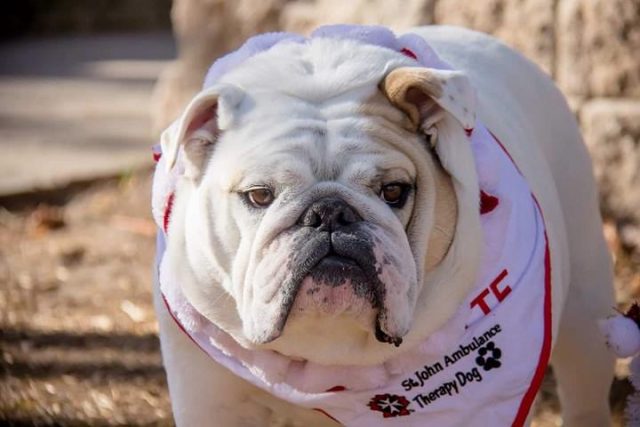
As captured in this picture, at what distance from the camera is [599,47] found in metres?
4.88

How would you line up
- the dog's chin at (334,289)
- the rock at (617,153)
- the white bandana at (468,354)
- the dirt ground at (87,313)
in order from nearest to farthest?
1. the dog's chin at (334,289)
2. the white bandana at (468,354)
3. the dirt ground at (87,313)
4. the rock at (617,153)

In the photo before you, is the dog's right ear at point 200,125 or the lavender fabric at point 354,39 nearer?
the dog's right ear at point 200,125

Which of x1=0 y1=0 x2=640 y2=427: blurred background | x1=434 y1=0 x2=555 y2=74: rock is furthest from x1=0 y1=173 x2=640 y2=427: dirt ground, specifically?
x1=434 y1=0 x2=555 y2=74: rock

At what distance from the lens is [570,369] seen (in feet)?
11.8

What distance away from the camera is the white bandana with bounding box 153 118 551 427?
2832 mm

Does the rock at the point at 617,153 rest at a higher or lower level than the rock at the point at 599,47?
lower

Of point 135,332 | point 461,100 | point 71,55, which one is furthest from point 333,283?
point 71,55

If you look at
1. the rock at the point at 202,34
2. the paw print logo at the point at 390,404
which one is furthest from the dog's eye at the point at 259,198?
the rock at the point at 202,34

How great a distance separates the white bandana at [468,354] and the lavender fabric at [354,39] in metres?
0.21

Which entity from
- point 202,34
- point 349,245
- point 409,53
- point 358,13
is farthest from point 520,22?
point 349,245

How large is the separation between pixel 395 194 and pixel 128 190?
3.88m

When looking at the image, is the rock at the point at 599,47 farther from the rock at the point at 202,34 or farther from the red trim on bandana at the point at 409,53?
the red trim on bandana at the point at 409,53

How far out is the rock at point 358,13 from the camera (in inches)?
205

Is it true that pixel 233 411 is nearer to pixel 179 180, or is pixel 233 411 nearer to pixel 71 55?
pixel 179 180
